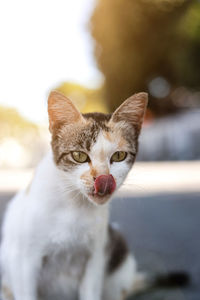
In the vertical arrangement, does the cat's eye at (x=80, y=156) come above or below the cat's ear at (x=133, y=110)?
below

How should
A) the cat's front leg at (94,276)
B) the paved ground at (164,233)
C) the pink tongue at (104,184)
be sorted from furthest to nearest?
the paved ground at (164,233) < the cat's front leg at (94,276) < the pink tongue at (104,184)

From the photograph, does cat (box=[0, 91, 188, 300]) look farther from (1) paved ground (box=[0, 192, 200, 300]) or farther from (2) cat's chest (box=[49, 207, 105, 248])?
(1) paved ground (box=[0, 192, 200, 300])

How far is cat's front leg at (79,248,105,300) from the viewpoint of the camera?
6.06 ft

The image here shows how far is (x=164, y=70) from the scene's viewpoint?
58.0ft

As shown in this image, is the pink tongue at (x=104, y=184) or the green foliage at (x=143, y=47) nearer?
the pink tongue at (x=104, y=184)

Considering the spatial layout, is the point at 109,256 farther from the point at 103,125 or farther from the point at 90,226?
the point at 103,125

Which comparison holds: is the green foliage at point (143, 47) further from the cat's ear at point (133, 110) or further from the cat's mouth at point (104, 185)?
the cat's mouth at point (104, 185)

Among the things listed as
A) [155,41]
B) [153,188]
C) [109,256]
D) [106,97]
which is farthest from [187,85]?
[109,256]

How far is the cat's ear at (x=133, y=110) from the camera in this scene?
1.52 metres

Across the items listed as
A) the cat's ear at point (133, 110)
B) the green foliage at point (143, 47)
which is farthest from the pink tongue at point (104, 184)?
the green foliage at point (143, 47)

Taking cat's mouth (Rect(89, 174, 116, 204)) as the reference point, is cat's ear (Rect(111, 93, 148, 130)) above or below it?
above

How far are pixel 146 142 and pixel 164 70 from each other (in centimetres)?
347

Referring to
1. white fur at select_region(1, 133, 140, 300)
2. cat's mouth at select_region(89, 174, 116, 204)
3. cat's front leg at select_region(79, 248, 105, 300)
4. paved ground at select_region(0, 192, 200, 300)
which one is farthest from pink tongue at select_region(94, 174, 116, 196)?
paved ground at select_region(0, 192, 200, 300)

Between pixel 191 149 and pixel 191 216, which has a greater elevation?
pixel 191 216
